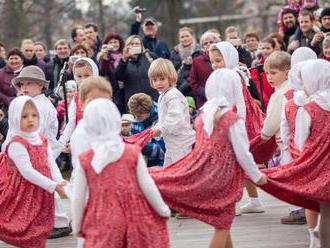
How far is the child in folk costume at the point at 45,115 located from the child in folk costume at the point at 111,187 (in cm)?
305

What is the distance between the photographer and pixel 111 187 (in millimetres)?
5957

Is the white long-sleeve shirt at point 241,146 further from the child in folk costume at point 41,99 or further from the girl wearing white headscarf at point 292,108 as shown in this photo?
the child in folk costume at point 41,99

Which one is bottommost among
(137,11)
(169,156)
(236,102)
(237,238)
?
(237,238)

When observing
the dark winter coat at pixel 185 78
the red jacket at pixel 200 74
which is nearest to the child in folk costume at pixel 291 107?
the red jacket at pixel 200 74

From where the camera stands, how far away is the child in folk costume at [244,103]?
337 inches

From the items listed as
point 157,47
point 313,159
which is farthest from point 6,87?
point 313,159

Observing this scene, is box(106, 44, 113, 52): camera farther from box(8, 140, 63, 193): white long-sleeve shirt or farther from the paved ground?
box(8, 140, 63, 193): white long-sleeve shirt

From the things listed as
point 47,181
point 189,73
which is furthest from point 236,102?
point 189,73

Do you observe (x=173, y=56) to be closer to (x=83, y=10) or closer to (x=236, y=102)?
(x=236, y=102)

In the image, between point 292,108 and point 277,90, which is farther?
point 277,90

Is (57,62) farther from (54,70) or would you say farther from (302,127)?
(302,127)

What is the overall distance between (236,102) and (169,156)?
1.61 meters

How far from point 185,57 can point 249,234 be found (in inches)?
196

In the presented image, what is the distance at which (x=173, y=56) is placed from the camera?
13.9 m
